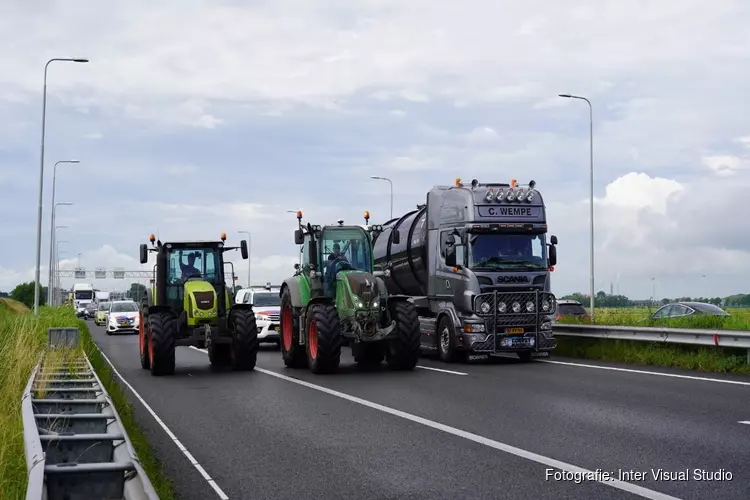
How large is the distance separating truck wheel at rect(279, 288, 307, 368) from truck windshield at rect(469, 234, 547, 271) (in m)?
4.21

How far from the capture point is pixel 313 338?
1898 centimetres

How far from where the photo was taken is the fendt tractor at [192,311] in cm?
1925

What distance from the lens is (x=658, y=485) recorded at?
7.66m

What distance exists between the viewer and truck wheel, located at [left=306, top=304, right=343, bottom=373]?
18.2 meters

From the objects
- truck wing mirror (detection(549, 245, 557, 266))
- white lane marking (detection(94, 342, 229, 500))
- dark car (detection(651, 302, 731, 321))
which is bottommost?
white lane marking (detection(94, 342, 229, 500))

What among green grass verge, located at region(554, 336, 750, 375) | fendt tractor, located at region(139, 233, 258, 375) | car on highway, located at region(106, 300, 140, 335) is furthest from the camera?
car on highway, located at region(106, 300, 140, 335)

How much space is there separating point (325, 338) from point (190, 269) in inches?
175

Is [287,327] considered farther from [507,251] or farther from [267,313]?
[267,313]

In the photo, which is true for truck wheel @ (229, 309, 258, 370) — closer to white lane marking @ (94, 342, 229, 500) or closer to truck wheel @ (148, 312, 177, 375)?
truck wheel @ (148, 312, 177, 375)

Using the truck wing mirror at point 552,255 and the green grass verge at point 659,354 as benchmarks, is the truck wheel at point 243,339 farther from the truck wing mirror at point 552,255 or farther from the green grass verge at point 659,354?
the green grass verge at point 659,354

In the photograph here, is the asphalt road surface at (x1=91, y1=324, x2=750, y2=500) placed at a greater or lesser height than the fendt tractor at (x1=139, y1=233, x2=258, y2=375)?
lesser

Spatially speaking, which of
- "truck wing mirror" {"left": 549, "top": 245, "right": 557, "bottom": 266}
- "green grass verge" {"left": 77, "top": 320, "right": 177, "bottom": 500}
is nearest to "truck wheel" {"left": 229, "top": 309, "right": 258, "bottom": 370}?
"green grass verge" {"left": 77, "top": 320, "right": 177, "bottom": 500}

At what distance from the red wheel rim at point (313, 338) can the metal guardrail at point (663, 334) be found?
726cm

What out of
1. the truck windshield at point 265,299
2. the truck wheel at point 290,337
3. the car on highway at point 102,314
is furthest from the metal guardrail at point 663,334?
the car on highway at point 102,314
